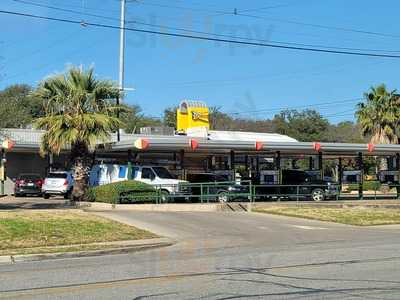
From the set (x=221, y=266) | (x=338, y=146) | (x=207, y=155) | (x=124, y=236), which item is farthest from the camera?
(x=207, y=155)

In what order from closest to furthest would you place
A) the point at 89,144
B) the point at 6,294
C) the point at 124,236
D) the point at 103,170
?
1. the point at 6,294
2. the point at 124,236
3. the point at 89,144
4. the point at 103,170

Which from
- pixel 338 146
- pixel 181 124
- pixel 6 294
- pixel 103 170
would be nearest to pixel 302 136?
pixel 181 124

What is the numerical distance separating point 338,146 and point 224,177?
7323 mm

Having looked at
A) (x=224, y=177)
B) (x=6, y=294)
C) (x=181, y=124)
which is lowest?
(x=6, y=294)

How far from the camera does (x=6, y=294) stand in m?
9.22

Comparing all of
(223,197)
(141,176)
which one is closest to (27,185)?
(141,176)

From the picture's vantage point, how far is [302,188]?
34656mm

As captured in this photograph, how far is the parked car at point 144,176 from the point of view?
30125mm

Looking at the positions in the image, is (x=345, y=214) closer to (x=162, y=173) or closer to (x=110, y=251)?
(x=162, y=173)

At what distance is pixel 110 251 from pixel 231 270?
4.13 meters

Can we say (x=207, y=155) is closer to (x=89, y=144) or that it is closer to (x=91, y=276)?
(x=89, y=144)

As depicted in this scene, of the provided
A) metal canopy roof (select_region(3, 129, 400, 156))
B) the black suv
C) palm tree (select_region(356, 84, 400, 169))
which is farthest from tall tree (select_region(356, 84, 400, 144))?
the black suv

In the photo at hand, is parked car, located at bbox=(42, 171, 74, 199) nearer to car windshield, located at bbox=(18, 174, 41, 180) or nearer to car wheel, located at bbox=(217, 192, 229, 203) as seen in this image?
car windshield, located at bbox=(18, 174, 41, 180)

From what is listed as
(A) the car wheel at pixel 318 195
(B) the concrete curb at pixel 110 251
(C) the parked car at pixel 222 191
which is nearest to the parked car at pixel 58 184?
(C) the parked car at pixel 222 191
